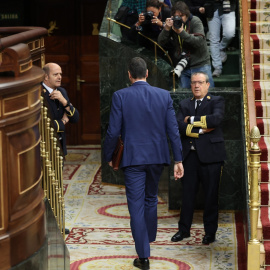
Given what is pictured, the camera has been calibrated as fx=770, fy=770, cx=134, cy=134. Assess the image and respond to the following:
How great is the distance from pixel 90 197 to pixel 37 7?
454 cm

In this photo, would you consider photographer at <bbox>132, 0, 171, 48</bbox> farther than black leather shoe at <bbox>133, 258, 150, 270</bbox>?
Yes

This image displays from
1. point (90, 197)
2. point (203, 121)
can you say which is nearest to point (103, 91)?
point (90, 197)

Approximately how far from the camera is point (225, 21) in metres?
9.96

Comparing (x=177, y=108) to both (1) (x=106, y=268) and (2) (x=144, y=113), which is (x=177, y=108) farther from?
(1) (x=106, y=268)

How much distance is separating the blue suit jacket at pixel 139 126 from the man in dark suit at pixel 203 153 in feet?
2.31

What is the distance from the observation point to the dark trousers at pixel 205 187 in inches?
302

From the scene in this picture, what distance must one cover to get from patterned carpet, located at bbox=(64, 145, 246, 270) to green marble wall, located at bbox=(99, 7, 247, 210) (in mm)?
218

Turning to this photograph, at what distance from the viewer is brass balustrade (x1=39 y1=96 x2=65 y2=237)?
616cm

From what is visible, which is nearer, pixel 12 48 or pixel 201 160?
pixel 12 48

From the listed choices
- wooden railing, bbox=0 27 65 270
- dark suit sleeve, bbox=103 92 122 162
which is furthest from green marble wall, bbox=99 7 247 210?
wooden railing, bbox=0 27 65 270

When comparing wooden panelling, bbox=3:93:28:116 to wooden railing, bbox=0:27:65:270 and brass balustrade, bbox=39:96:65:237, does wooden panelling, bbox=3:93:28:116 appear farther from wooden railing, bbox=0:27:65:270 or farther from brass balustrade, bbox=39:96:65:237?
brass balustrade, bbox=39:96:65:237

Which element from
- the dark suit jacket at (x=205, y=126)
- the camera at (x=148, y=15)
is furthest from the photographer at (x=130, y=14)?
the dark suit jacket at (x=205, y=126)

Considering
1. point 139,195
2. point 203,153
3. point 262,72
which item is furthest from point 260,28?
point 139,195

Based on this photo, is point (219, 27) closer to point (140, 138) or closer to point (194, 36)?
point (194, 36)
